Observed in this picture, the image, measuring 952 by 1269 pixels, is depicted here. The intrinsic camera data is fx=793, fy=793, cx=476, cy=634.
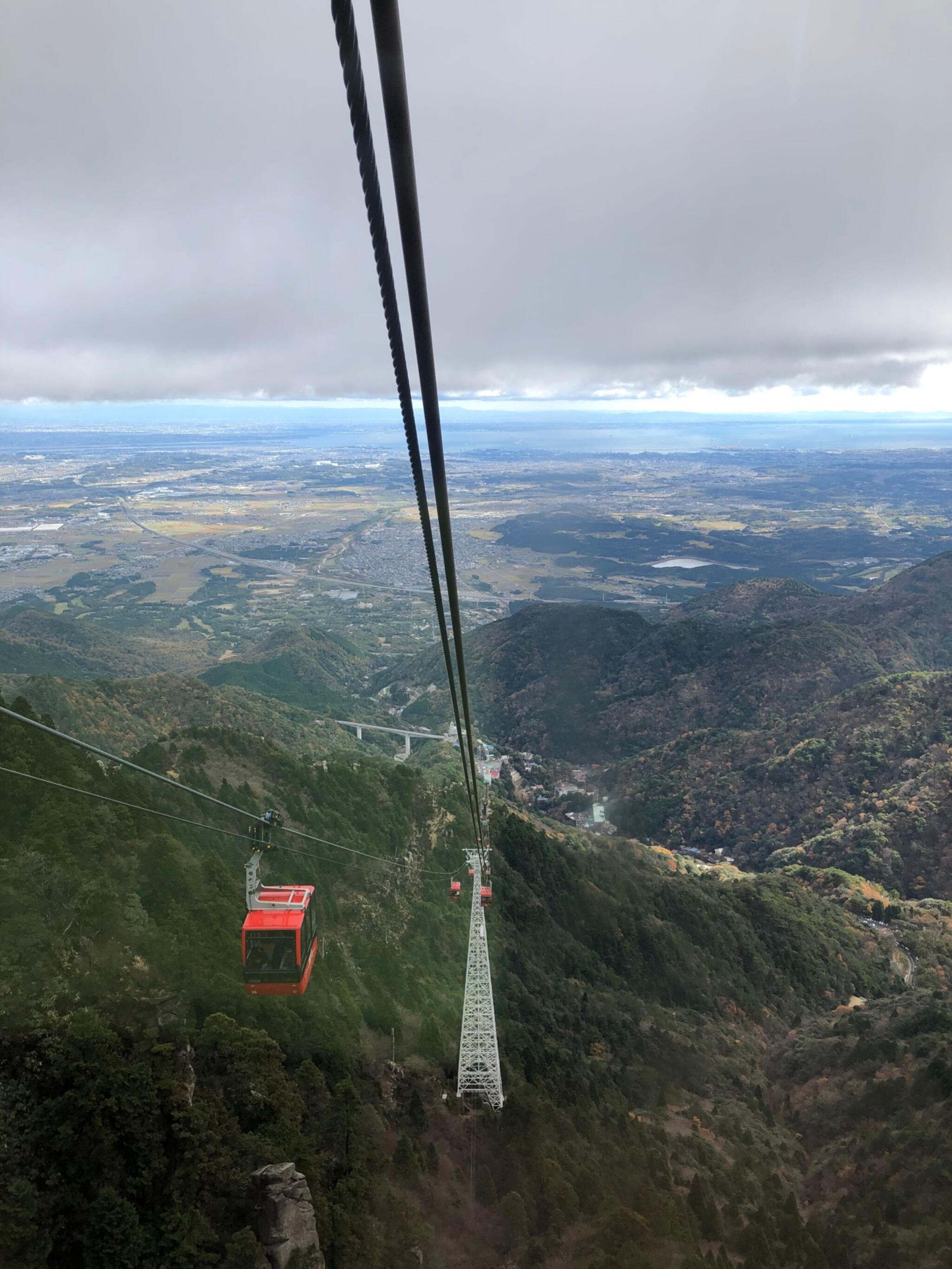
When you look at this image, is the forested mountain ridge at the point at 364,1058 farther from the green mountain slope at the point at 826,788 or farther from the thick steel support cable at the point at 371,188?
the green mountain slope at the point at 826,788

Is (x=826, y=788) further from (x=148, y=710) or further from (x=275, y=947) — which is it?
(x=275, y=947)

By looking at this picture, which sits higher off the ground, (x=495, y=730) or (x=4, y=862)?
(x=4, y=862)

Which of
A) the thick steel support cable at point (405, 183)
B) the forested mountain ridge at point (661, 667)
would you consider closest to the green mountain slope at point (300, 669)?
the forested mountain ridge at point (661, 667)

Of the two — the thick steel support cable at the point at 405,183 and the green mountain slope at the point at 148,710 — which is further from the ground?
the thick steel support cable at the point at 405,183

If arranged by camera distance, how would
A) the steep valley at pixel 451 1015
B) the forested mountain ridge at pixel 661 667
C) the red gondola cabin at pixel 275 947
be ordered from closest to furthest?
the red gondola cabin at pixel 275 947, the steep valley at pixel 451 1015, the forested mountain ridge at pixel 661 667

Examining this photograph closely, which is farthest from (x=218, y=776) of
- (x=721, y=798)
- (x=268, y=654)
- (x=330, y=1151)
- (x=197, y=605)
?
(x=197, y=605)

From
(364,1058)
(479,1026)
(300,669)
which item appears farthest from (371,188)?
(300,669)

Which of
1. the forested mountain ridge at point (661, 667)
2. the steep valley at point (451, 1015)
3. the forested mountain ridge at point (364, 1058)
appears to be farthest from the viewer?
the forested mountain ridge at point (661, 667)

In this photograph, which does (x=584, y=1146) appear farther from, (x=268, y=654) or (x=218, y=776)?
(x=268, y=654)

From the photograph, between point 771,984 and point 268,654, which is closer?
point 771,984
